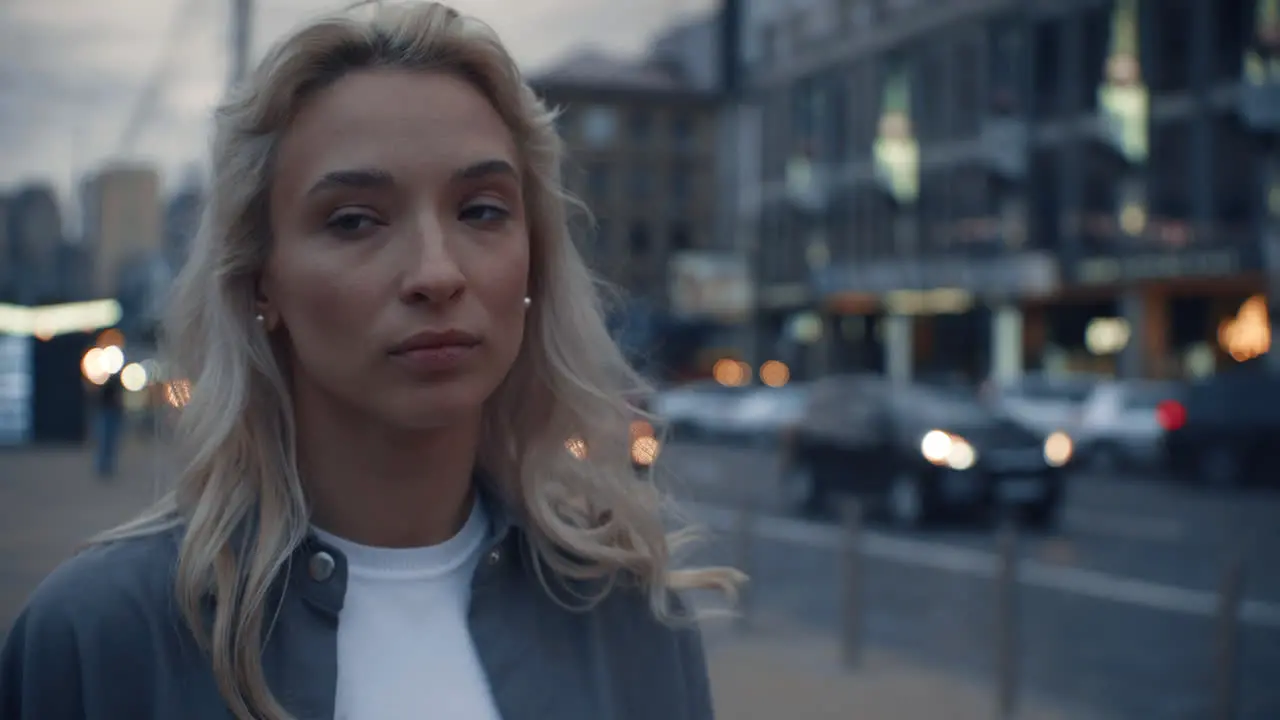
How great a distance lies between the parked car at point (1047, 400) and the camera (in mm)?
26344

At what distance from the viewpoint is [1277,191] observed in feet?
105

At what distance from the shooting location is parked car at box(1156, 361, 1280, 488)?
21.8m

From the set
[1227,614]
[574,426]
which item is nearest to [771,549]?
[1227,614]

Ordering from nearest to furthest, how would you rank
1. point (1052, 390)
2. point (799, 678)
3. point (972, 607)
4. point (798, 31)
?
point (799, 678)
point (972, 607)
point (1052, 390)
point (798, 31)

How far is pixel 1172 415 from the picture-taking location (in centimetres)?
2312

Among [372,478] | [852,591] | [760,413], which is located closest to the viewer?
[372,478]

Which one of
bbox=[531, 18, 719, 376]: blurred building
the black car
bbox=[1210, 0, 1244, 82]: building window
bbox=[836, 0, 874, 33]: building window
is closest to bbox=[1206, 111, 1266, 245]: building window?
bbox=[1210, 0, 1244, 82]: building window

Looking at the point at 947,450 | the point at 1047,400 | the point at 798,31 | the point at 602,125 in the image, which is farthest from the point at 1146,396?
the point at 602,125

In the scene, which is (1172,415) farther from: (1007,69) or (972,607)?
(1007,69)

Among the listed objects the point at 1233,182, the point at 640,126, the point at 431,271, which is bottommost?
the point at 431,271

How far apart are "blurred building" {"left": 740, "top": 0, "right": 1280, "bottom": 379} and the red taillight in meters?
10.3

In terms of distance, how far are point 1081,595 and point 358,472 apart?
10232 mm

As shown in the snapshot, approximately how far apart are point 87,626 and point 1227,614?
574cm

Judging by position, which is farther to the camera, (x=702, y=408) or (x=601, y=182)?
(x=601, y=182)
